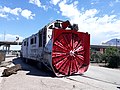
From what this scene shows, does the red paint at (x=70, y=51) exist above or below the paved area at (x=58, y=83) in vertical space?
above

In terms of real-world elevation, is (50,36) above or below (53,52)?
above

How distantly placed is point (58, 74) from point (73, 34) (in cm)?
326

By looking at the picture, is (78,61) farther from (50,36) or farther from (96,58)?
(96,58)

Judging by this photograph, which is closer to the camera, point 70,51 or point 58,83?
point 58,83

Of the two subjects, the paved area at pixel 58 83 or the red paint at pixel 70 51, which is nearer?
the paved area at pixel 58 83

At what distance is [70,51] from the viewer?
16359 millimetres

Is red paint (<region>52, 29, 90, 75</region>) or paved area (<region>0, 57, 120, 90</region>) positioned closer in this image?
paved area (<region>0, 57, 120, 90</region>)

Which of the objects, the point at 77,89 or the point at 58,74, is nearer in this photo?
the point at 77,89

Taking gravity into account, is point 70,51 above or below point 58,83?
above

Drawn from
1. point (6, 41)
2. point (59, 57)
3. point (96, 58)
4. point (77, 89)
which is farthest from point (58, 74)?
point (6, 41)

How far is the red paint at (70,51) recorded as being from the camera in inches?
618

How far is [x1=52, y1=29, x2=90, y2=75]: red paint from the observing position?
15.7 m

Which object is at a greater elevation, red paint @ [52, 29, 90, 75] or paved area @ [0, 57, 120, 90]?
red paint @ [52, 29, 90, 75]

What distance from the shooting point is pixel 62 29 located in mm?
15977
